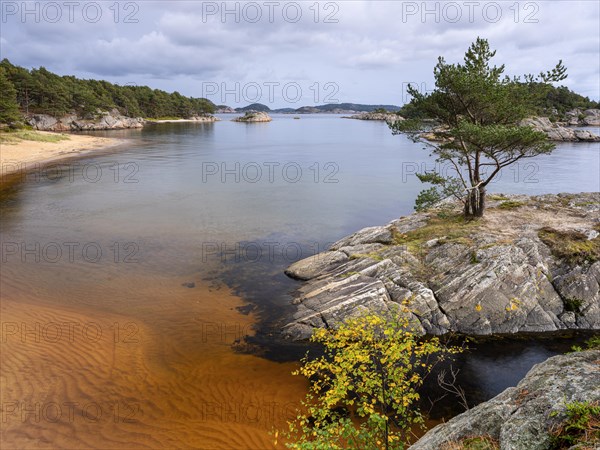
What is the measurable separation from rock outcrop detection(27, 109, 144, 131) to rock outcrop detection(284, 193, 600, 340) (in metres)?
135

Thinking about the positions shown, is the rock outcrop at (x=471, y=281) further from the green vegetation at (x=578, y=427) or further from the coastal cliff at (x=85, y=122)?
the coastal cliff at (x=85, y=122)

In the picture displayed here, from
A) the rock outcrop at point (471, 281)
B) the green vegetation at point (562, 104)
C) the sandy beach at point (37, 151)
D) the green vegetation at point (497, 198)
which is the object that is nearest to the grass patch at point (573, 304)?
the rock outcrop at point (471, 281)

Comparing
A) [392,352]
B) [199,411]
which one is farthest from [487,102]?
[199,411]

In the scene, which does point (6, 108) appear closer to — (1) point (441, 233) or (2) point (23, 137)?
(2) point (23, 137)

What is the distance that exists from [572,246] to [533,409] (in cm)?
2089

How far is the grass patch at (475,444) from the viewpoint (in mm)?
7966

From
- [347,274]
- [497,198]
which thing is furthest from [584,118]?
[347,274]

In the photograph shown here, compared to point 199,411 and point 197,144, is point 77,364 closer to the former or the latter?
point 199,411

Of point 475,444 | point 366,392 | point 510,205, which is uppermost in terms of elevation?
point 510,205

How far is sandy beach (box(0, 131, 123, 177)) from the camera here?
68375mm

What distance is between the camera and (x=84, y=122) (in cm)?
14625

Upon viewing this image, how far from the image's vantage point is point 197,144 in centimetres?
11762

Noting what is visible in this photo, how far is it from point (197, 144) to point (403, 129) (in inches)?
3842

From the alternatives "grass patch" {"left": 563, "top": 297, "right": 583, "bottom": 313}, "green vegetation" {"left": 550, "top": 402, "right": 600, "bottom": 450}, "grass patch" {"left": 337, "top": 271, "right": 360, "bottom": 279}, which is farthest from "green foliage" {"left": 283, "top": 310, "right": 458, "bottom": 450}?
"grass patch" {"left": 563, "top": 297, "right": 583, "bottom": 313}
